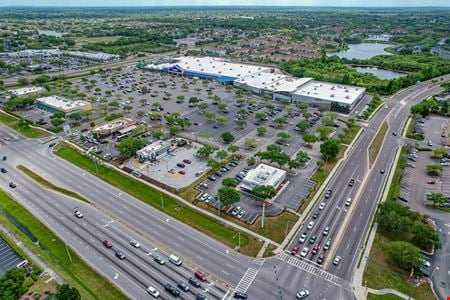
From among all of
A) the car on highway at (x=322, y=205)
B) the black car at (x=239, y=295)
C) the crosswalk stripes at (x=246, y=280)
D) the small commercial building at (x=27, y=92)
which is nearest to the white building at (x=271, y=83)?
the car on highway at (x=322, y=205)

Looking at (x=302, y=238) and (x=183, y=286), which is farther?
(x=302, y=238)

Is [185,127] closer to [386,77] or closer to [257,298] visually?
[257,298]

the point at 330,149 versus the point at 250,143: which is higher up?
the point at 330,149

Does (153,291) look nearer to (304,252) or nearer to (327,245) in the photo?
(304,252)

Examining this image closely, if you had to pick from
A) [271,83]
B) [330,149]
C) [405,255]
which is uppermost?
[271,83]

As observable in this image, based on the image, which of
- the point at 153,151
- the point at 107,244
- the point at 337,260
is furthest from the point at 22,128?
the point at 337,260

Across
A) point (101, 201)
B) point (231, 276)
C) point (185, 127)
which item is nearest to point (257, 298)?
point (231, 276)
